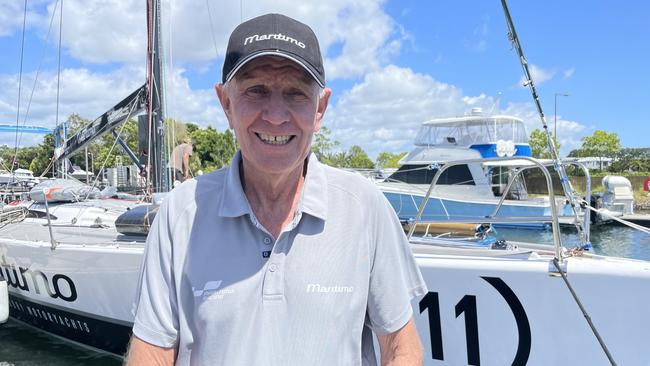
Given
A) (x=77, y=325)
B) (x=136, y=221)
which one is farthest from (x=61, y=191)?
(x=136, y=221)

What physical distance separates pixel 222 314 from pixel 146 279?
234 mm

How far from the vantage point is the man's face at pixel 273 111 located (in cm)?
131

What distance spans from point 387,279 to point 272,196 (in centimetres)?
41

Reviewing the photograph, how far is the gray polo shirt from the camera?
1.31 metres

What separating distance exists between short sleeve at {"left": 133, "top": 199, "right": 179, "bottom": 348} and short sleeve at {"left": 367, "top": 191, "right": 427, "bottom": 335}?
0.56 metres

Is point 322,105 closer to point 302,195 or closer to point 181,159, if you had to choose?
point 302,195

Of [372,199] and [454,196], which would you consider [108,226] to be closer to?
[372,199]

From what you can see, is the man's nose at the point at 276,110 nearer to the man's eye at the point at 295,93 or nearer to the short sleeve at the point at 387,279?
the man's eye at the point at 295,93

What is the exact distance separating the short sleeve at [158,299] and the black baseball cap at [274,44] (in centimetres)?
51

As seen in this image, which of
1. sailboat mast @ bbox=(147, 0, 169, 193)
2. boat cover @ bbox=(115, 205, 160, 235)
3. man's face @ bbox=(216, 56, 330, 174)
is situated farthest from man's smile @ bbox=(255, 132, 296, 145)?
sailboat mast @ bbox=(147, 0, 169, 193)

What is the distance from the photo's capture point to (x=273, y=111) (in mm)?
1319

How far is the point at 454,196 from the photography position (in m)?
17.7

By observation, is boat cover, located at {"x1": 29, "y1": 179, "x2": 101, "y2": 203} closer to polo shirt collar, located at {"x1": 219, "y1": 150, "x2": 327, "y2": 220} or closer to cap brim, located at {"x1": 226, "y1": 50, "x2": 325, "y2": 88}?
polo shirt collar, located at {"x1": 219, "y1": 150, "x2": 327, "y2": 220}

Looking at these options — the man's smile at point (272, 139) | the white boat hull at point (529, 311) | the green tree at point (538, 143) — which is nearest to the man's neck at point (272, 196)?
the man's smile at point (272, 139)
